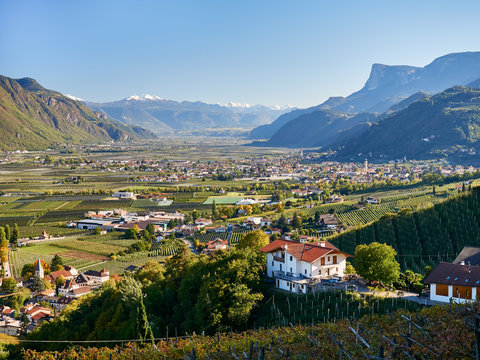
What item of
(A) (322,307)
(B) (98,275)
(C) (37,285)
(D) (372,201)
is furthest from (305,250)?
(D) (372,201)

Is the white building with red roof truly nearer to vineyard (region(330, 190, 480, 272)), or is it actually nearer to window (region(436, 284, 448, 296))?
window (region(436, 284, 448, 296))

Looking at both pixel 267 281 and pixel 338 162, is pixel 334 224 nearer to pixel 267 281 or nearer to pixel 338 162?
pixel 267 281

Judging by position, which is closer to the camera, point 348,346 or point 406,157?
point 348,346

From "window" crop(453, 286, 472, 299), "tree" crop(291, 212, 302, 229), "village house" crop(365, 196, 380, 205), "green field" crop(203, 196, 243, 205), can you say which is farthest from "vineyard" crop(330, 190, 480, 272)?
"green field" crop(203, 196, 243, 205)

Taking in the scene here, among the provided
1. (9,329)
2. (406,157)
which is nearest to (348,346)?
(9,329)

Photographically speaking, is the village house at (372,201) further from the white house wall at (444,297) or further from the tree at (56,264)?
the white house wall at (444,297)

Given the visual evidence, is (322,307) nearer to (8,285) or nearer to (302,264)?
(302,264)
